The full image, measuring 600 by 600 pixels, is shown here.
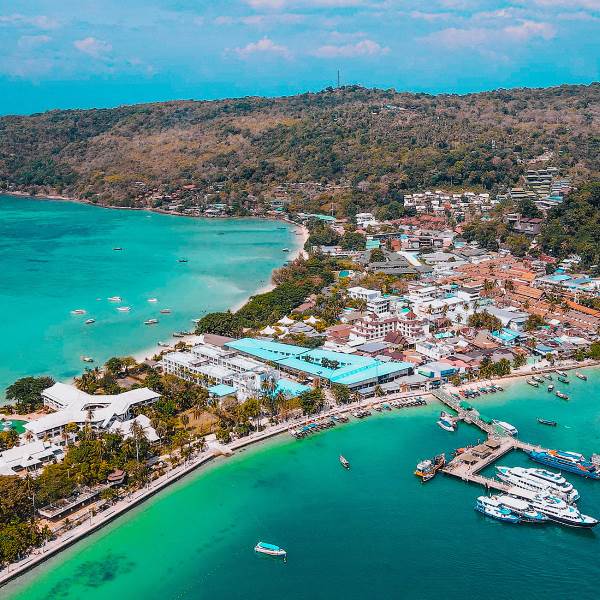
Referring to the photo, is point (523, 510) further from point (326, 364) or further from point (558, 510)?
point (326, 364)

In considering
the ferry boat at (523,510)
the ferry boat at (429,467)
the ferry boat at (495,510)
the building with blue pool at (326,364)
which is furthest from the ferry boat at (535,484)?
the building with blue pool at (326,364)

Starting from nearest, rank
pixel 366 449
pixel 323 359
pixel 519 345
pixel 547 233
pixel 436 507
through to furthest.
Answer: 1. pixel 436 507
2. pixel 366 449
3. pixel 323 359
4. pixel 519 345
5. pixel 547 233

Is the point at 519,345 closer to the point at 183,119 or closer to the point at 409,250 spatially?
the point at 409,250

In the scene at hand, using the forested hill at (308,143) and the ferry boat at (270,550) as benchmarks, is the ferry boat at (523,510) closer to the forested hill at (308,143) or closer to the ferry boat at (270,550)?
the ferry boat at (270,550)

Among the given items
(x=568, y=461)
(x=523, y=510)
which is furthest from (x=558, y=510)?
(x=568, y=461)

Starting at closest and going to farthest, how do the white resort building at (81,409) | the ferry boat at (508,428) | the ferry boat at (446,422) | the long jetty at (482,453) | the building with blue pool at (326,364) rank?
1. the long jetty at (482,453)
2. the white resort building at (81,409)
3. the ferry boat at (508,428)
4. the ferry boat at (446,422)
5. the building with blue pool at (326,364)

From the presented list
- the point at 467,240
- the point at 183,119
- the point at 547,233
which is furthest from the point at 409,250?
the point at 183,119
